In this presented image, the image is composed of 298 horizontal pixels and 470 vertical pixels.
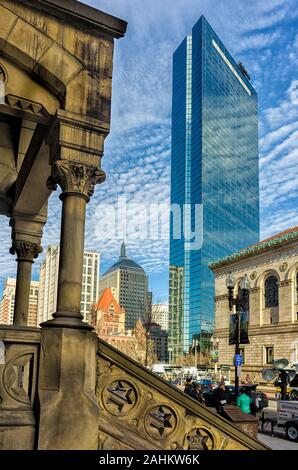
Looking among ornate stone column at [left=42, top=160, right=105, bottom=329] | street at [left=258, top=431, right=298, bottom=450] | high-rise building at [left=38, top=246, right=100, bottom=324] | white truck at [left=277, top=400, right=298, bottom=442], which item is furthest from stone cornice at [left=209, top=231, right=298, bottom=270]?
high-rise building at [left=38, top=246, right=100, bottom=324]

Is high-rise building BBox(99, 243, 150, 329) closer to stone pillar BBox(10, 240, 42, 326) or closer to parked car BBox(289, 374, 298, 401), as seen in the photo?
parked car BBox(289, 374, 298, 401)

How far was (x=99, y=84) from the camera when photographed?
759 cm

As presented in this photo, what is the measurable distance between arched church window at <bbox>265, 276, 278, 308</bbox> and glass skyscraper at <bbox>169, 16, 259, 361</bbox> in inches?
3209

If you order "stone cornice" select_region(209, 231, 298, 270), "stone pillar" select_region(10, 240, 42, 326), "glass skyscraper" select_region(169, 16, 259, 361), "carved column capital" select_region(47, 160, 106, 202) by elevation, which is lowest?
"stone pillar" select_region(10, 240, 42, 326)

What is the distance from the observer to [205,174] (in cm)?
14425

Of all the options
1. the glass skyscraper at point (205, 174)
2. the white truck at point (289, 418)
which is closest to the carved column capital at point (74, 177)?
the white truck at point (289, 418)

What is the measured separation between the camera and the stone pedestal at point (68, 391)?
5953 millimetres

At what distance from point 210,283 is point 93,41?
136 metres

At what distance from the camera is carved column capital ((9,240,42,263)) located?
12.0m

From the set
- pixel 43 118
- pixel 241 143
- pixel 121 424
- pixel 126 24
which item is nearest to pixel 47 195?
pixel 43 118

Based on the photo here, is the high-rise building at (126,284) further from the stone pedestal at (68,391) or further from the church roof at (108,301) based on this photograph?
the stone pedestal at (68,391)

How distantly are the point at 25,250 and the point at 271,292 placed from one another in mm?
38157

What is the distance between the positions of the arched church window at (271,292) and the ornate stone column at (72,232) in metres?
41.3

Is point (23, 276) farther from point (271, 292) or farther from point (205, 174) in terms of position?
point (205, 174)
